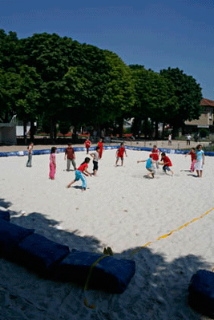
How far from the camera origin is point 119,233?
27.4ft

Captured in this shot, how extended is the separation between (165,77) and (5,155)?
41.0 metres

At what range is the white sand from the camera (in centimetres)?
500

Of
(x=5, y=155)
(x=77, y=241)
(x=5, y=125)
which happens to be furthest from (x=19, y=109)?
(x=77, y=241)

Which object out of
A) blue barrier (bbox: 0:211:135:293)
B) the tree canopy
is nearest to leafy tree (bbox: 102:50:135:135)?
the tree canopy

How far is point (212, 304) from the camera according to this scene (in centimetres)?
479

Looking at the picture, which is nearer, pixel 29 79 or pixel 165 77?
pixel 29 79

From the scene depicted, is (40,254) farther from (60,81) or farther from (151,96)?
(151,96)

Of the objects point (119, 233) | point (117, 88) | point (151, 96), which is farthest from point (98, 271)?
point (151, 96)

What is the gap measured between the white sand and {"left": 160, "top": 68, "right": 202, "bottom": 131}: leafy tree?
43.2 m

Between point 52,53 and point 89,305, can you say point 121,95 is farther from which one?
point 89,305

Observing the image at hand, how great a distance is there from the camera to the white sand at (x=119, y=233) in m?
5.00

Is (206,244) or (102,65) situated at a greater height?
(102,65)

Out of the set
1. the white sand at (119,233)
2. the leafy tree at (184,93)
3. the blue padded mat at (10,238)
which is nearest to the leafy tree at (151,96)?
the leafy tree at (184,93)

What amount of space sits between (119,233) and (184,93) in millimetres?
53557
